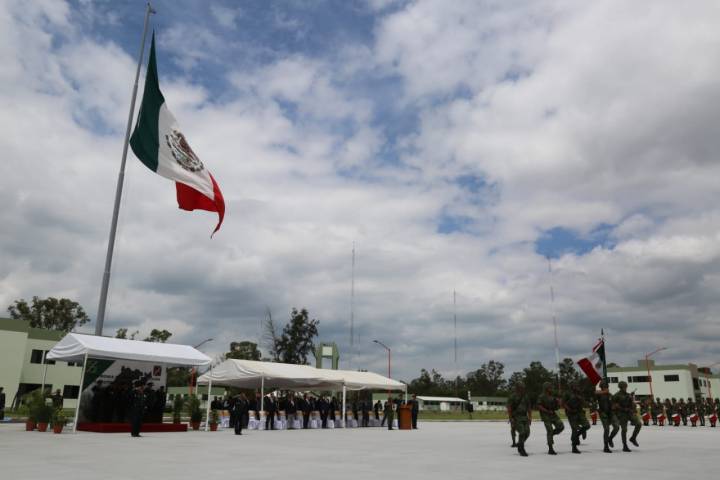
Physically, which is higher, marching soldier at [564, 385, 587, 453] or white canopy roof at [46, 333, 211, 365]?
white canopy roof at [46, 333, 211, 365]

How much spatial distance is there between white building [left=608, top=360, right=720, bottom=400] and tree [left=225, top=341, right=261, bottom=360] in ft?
185

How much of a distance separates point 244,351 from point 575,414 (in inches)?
3030

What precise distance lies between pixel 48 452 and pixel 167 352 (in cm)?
948

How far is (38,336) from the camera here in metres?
56.3

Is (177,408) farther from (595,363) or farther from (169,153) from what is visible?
(595,363)

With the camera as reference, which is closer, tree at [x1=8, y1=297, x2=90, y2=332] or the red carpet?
the red carpet

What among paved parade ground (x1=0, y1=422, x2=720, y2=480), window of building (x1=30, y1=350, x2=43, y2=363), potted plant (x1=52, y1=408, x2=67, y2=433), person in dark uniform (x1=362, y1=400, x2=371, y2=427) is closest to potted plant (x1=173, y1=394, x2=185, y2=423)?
potted plant (x1=52, y1=408, x2=67, y2=433)

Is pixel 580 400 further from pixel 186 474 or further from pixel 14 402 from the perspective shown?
pixel 14 402

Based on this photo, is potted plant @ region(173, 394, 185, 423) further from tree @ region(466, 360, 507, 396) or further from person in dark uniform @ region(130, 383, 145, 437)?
tree @ region(466, 360, 507, 396)

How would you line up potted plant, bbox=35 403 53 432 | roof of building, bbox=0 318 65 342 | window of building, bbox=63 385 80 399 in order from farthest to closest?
window of building, bbox=63 385 80 399 < roof of building, bbox=0 318 65 342 < potted plant, bbox=35 403 53 432

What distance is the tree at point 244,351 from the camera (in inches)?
3410

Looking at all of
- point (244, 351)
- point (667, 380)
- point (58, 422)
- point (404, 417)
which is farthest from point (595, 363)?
point (667, 380)

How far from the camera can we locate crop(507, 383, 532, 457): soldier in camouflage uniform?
13398 mm

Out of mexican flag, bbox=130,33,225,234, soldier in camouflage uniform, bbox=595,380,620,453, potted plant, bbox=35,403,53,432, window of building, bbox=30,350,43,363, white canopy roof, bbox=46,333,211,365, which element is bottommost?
potted plant, bbox=35,403,53,432
